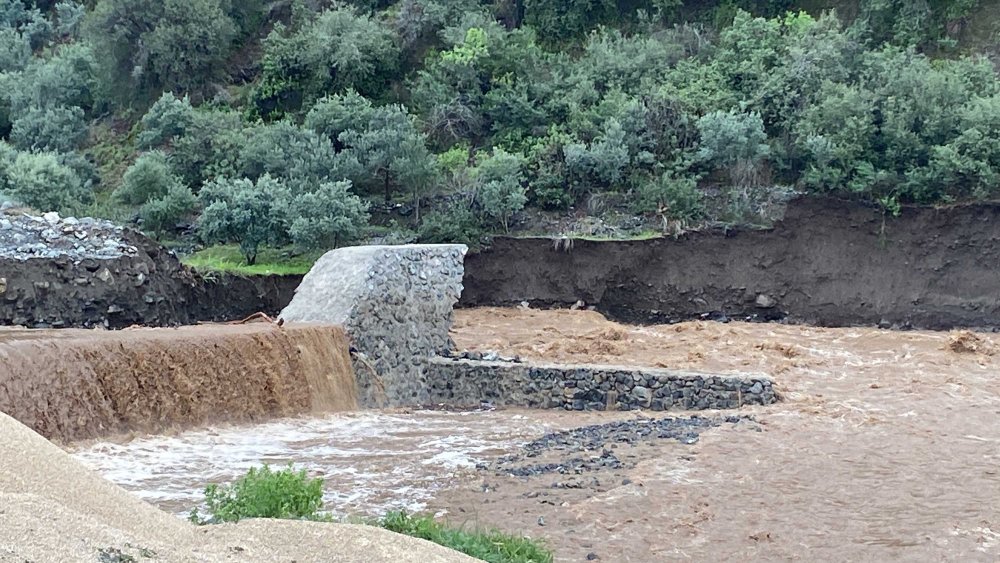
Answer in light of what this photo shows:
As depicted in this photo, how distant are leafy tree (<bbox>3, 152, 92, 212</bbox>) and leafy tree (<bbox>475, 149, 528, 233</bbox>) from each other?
8.32 metres

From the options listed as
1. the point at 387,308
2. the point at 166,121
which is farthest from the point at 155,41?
the point at 387,308

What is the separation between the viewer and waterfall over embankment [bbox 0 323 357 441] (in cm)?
834

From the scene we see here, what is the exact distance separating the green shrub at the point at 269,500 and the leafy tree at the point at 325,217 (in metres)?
13.4

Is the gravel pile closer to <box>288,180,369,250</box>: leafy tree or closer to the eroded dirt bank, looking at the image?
<box>288,180,369,250</box>: leafy tree

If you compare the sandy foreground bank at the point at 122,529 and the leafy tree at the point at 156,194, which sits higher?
the leafy tree at the point at 156,194

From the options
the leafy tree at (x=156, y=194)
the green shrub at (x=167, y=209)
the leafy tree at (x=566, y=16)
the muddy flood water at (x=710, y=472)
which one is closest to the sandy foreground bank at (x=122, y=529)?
the muddy flood water at (x=710, y=472)

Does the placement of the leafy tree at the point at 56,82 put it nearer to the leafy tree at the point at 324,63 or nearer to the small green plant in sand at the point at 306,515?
the leafy tree at the point at 324,63

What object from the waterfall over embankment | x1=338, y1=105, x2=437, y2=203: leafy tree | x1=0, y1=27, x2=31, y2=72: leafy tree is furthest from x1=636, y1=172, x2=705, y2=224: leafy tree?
x1=0, y1=27, x2=31, y2=72: leafy tree

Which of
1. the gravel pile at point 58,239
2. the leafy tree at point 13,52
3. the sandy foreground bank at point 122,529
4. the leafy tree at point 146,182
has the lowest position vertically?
the sandy foreground bank at point 122,529

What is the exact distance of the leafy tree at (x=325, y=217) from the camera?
18375mm

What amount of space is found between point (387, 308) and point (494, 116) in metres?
11.8

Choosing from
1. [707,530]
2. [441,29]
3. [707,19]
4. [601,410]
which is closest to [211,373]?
[601,410]

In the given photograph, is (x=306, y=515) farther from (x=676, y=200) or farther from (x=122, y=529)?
(x=676, y=200)

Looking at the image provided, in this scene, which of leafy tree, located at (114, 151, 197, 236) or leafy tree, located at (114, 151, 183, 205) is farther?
leafy tree, located at (114, 151, 183, 205)
